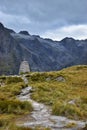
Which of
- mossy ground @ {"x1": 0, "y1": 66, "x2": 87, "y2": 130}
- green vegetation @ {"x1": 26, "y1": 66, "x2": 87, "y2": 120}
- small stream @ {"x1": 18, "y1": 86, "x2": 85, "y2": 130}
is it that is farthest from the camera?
green vegetation @ {"x1": 26, "y1": 66, "x2": 87, "y2": 120}

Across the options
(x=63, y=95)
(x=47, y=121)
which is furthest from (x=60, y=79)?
(x=47, y=121)

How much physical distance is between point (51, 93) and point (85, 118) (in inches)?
344

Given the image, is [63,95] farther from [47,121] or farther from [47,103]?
[47,121]

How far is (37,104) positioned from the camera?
1033 inches

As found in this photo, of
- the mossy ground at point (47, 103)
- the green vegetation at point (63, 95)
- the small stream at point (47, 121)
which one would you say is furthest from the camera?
the green vegetation at point (63, 95)

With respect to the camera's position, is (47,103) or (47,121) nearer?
(47,121)

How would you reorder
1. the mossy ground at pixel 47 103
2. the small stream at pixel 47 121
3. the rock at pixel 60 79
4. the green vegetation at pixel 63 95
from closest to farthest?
the small stream at pixel 47 121, the mossy ground at pixel 47 103, the green vegetation at pixel 63 95, the rock at pixel 60 79

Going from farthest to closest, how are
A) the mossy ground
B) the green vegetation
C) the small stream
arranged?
1. the green vegetation
2. the mossy ground
3. the small stream

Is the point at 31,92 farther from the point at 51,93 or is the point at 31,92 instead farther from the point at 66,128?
the point at 66,128

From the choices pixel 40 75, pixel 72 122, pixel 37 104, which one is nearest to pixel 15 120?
pixel 72 122

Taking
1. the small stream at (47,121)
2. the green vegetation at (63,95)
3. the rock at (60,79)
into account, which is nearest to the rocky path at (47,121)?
the small stream at (47,121)

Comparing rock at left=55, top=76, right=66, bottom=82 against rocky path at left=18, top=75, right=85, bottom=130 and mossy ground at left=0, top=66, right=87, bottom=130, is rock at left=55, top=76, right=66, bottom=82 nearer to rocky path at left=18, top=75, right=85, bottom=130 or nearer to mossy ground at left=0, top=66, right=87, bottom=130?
mossy ground at left=0, top=66, right=87, bottom=130

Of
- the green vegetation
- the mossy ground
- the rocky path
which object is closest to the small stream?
the rocky path

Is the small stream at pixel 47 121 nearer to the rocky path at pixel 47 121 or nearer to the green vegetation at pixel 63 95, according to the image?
the rocky path at pixel 47 121
